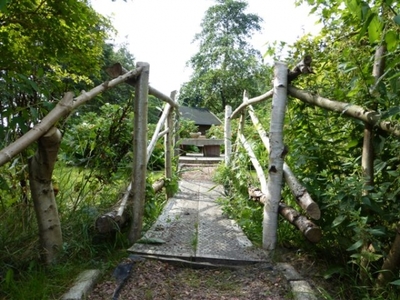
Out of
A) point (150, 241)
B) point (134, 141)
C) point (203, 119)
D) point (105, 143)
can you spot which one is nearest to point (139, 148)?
point (134, 141)

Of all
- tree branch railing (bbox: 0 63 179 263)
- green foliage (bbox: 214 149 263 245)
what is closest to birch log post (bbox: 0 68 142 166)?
tree branch railing (bbox: 0 63 179 263)

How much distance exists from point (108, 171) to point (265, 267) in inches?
63.3

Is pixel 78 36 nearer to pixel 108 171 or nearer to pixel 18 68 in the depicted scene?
pixel 18 68

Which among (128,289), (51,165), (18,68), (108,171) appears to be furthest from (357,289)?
(18,68)

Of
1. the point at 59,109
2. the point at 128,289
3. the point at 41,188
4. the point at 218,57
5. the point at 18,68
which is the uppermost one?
the point at 218,57

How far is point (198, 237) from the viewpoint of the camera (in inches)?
101

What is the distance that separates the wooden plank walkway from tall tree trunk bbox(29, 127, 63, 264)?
560mm

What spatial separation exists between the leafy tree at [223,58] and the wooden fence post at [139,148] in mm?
28946

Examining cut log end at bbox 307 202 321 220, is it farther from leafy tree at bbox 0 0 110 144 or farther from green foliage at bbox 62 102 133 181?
leafy tree at bbox 0 0 110 144

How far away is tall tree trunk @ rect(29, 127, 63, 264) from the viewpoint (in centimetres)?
160

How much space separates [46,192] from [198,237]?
1.26m

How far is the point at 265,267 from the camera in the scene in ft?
6.80

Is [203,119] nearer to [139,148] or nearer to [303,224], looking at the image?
[139,148]

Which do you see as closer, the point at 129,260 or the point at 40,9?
the point at 129,260
